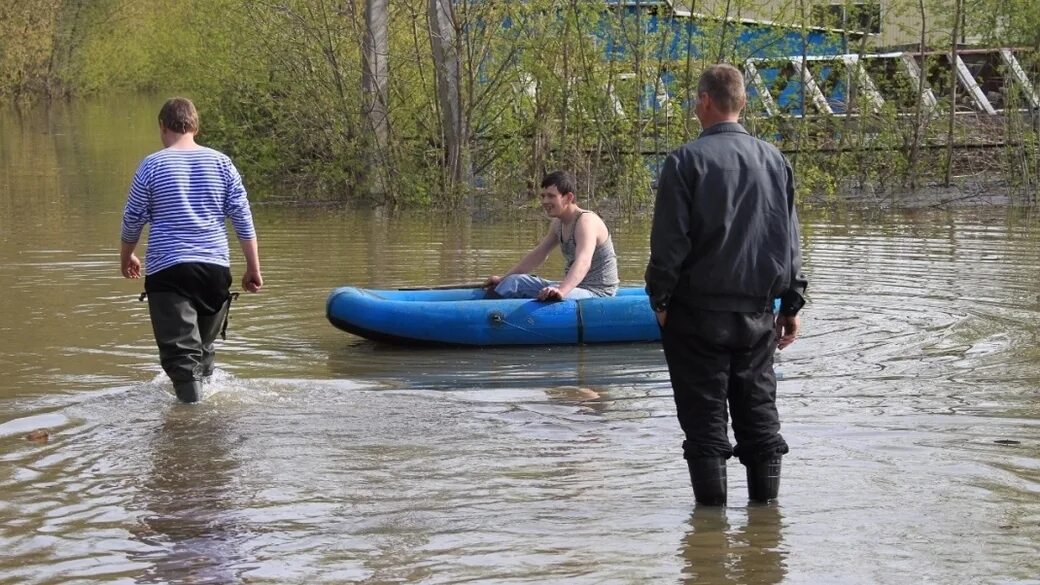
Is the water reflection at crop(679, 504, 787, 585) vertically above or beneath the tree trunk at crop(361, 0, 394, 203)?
beneath

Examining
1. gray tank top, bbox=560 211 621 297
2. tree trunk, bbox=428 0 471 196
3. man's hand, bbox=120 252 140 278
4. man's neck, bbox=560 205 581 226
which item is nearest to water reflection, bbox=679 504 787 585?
man's hand, bbox=120 252 140 278

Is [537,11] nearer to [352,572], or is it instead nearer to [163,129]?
[163,129]

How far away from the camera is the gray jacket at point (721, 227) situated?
5715 millimetres

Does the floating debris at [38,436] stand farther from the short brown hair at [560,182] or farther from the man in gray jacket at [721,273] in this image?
the short brown hair at [560,182]

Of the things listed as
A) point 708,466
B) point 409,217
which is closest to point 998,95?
point 409,217

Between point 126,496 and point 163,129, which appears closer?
point 126,496

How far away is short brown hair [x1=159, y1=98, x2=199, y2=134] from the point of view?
7766 millimetres

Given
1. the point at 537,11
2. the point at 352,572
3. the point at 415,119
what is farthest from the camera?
the point at 415,119

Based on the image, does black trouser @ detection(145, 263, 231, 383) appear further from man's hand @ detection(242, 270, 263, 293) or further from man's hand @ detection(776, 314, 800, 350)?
man's hand @ detection(776, 314, 800, 350)

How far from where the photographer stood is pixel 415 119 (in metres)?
19.4

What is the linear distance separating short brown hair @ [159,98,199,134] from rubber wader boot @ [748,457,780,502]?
3354 mm

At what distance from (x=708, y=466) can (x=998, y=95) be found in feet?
57.4

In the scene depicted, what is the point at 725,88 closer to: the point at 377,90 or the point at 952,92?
the point at 377,90

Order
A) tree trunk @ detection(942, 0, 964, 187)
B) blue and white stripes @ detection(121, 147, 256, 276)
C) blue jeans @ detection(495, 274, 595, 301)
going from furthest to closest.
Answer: tree trunk @ detection(942, 0, 964, 187) → blue jeans @ detection(495, 274, 595, 301) → blue and white stripes @ detection(121, 147, 256, 276)
